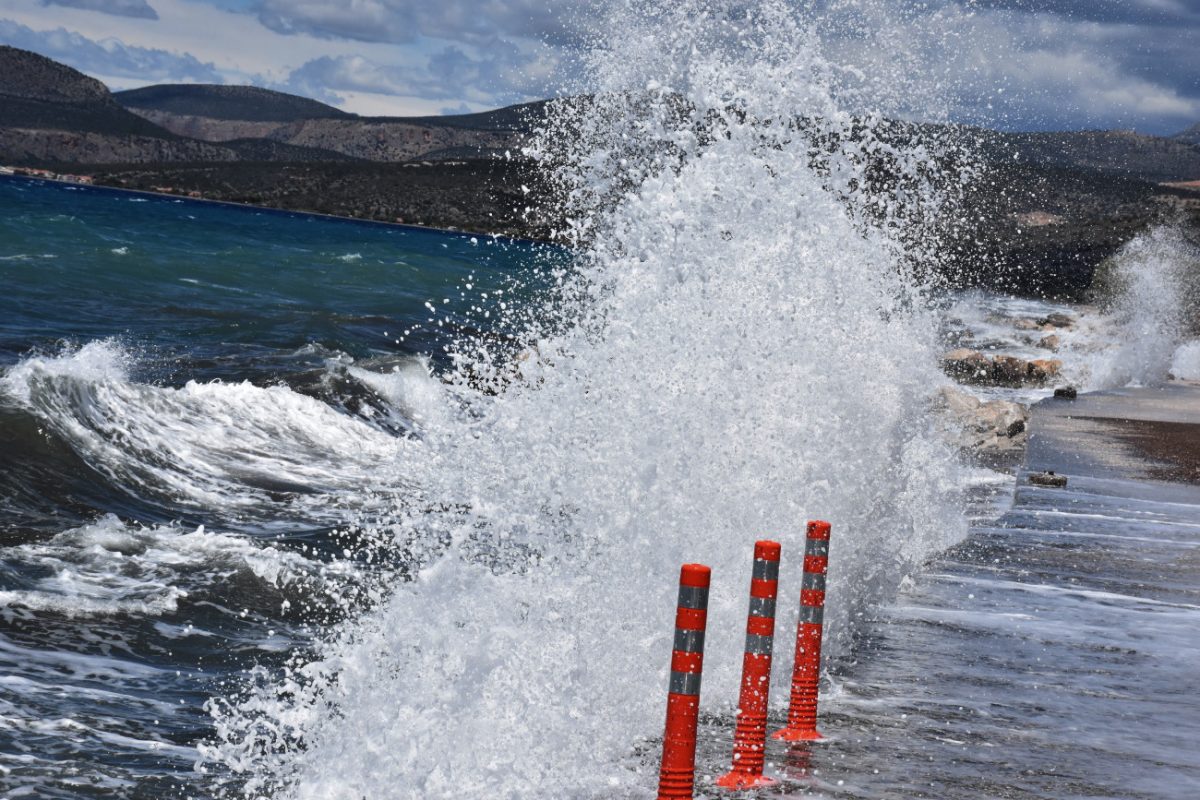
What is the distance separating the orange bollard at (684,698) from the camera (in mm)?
5008

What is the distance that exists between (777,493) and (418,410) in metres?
13.4

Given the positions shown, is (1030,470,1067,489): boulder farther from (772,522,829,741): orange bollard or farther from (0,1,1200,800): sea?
(772,522,829,741): orange bollard

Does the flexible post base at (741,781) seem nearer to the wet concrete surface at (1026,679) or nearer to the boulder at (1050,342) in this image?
the wet concrete surface at (1026,679)

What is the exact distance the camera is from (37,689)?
7.47 meters

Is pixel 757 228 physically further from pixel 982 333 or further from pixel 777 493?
pixel 982 333

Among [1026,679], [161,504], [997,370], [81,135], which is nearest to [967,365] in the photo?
[997,370]

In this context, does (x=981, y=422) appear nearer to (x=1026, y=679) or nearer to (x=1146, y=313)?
(x=1026, y=679)

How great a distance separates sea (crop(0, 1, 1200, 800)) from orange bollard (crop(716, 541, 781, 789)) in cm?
16

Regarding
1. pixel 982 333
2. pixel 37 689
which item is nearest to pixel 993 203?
pixel 982 333

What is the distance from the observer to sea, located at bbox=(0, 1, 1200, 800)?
20.7 feet

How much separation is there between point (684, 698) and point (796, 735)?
155cm

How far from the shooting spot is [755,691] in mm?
5773

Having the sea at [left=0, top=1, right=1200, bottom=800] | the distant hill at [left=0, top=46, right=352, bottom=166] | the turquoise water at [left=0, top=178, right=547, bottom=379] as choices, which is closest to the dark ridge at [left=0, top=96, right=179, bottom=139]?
the distant hill at [left=0, top=46, right=352, bottom=166]

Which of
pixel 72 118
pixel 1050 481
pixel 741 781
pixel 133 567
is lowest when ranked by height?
pixel 133 567
